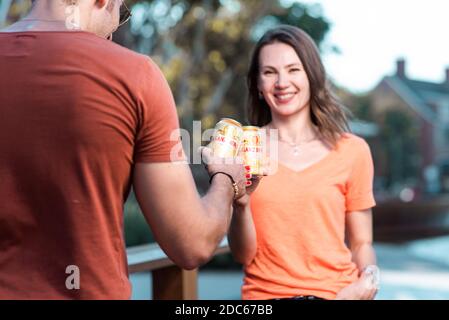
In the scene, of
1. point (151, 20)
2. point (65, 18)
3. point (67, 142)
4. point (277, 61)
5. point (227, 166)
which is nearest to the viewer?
point (67, 142)

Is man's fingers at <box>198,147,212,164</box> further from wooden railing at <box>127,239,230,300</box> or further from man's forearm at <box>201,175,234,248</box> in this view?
wooden railing at <box>127,239,230,300</box>

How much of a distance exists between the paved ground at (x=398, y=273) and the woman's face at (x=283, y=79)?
1.68m

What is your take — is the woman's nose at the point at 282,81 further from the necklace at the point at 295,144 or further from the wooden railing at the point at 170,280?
A: the wooden railing at the point at 170,280

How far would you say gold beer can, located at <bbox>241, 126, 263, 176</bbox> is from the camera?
5.82ft

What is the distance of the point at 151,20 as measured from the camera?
16156 millimetres

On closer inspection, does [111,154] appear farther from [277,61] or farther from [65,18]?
[277,61]

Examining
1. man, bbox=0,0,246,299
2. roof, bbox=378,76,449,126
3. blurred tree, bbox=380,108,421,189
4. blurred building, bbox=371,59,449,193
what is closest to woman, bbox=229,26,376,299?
man, bbox=0,0,246,299

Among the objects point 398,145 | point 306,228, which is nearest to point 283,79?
point 306,228

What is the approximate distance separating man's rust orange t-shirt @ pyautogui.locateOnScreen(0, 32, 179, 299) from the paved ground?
2669mm

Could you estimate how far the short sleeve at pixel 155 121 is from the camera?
1.25 m

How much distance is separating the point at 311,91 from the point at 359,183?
392 mm
